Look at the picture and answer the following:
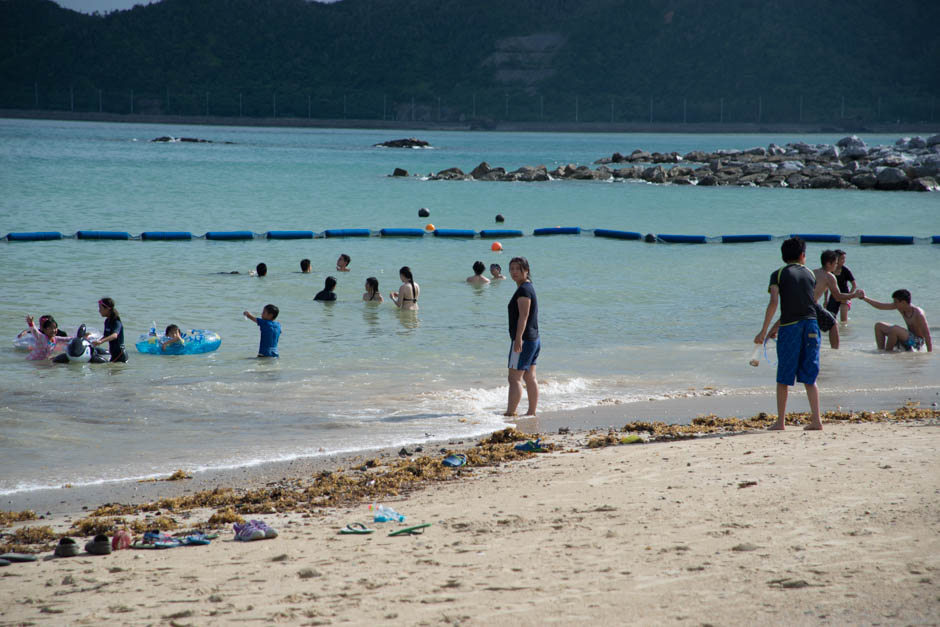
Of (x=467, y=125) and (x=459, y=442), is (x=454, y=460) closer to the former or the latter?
(x=459, y=442)

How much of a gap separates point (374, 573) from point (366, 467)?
227 centimetres

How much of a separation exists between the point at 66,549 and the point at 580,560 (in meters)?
2.72

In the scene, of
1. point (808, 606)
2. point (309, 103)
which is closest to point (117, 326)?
point (808, 606)

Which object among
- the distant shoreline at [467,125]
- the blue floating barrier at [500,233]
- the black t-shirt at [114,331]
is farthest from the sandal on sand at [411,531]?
the distant shoreline at [467,125]

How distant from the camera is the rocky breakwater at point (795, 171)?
43.8m

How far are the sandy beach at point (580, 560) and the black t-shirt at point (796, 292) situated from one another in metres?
1.37

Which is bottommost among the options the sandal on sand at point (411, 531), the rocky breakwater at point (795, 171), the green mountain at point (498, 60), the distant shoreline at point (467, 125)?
the sandal on sand at point (411, 531)

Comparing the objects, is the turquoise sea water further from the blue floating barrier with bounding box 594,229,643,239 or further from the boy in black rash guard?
the boy in black rash guard

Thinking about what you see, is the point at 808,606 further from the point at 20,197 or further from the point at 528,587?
the point at 20,197

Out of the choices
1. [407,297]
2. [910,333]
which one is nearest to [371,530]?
[910,333]

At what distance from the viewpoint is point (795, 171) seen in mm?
48438

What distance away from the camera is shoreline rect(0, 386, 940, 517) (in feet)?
20.3

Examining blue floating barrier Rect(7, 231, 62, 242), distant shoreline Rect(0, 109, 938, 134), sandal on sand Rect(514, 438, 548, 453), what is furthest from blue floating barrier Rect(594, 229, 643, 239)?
distant shoreline Rect(0, 109, 938, 134)

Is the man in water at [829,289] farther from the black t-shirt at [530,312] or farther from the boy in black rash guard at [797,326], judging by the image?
the black t-shirt at [530,312]
